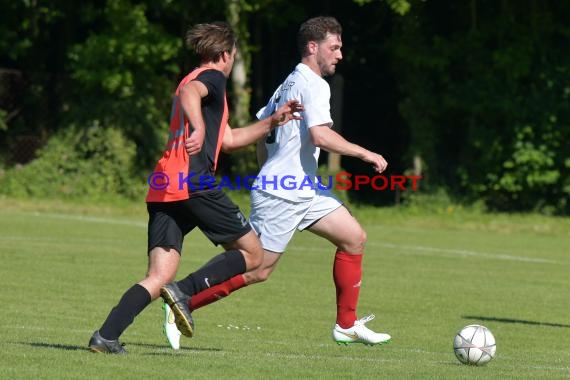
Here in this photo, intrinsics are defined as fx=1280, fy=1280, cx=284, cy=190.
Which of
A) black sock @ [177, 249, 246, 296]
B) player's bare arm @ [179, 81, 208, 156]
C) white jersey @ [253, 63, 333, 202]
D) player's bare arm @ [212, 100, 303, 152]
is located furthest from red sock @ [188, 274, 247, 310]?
player's bare arm @ [179, 81, 208, 156]

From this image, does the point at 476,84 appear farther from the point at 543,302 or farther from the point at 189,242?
the point at 543,302

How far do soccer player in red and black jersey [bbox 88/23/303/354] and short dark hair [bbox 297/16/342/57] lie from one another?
1.07 m

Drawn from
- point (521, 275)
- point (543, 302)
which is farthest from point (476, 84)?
point (543, 302)

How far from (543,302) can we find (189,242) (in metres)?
7.62

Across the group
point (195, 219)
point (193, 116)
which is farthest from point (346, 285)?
point (193, 116)

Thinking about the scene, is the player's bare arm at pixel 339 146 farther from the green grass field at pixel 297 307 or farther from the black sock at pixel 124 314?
the black sock at pixel 124 314

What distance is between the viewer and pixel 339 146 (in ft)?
26.8

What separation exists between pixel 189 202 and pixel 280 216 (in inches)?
48.9

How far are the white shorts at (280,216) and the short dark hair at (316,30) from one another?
105 cm

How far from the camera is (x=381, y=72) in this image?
2958 cm

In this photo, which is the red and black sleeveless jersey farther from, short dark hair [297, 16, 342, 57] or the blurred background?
the blurred background

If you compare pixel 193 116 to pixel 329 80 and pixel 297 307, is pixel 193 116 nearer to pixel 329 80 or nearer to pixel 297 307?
pixel 297 307

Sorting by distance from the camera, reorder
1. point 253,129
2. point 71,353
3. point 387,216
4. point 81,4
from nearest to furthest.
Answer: point 71,353, point 253,129, point 387,216, point 81,4

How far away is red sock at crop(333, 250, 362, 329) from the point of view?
875cm
